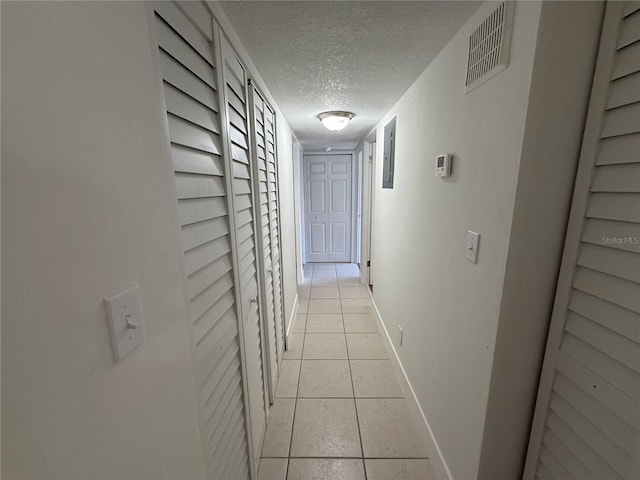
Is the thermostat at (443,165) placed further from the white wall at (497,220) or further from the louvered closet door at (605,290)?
the louvered closet door at (605,290)

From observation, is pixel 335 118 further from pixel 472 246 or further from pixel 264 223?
pixel 472 246

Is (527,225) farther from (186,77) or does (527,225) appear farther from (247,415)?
(247,415)

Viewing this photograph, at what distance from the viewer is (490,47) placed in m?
0.90

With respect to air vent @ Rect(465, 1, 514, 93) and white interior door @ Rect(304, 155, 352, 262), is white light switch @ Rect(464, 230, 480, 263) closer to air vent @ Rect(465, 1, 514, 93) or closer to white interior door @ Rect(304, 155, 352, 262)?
Result: air vent @ Rect(465, 1, 514, 93)

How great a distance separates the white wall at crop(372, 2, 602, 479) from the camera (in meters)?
0.75

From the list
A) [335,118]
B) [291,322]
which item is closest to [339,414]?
[291,322]

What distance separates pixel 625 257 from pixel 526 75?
56 centimetres

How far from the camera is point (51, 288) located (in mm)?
356

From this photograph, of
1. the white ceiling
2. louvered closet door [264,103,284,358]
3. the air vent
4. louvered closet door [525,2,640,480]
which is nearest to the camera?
louvered closet door [525,2,640,480]

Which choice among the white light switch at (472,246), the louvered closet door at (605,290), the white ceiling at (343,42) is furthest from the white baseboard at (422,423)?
the white ceiling at (343,42)

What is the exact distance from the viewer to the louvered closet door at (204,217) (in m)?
0.69

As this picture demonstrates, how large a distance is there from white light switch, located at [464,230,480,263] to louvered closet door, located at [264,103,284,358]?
1.24m

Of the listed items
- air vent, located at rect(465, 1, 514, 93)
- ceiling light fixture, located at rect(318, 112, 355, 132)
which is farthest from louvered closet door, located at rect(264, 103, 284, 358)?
air vent, located at rect(465, 1, 514, 93)

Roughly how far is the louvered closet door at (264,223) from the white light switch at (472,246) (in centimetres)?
104
